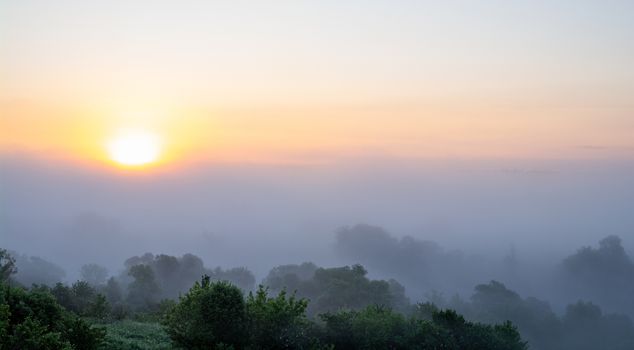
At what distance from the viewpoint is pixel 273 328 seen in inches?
1335

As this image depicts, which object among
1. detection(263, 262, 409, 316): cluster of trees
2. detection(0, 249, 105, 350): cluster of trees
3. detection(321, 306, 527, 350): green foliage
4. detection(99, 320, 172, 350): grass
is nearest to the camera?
detection(0, 249, 105, 350): cluster of trees

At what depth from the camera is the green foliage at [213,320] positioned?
3272 cm

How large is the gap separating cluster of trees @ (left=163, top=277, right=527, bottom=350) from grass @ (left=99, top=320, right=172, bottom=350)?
1.50 metres

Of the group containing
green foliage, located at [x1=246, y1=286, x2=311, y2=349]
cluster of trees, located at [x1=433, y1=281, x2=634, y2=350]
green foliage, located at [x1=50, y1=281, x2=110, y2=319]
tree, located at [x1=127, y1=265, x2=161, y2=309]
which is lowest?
cluster of trees, located at [x1=433, y1=281, x2=634, y2=350]

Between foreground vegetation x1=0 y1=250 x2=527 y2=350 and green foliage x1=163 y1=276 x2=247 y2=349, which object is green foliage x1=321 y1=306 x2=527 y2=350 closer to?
foreground vegetation x1=0 y1=250 x2=527 y2=350

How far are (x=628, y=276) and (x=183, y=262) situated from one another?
160288 mm

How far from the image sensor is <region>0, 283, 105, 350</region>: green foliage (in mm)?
23578

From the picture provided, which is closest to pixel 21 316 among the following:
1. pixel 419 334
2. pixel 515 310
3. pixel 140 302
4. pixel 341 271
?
pixel 419 334

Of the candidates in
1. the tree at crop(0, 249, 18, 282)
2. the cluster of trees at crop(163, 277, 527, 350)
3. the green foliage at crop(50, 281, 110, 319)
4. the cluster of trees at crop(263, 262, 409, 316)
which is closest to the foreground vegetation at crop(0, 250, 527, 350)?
the cluster of trees at crop(163, 277, 527, 350)

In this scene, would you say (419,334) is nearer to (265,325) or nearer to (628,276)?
(265,325)

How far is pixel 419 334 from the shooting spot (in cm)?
3931

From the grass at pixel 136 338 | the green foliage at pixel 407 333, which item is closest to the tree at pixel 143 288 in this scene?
the grass at pixel 136 338

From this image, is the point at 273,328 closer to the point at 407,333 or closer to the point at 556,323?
the point at 407,333

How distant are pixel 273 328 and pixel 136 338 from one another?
10135mm
